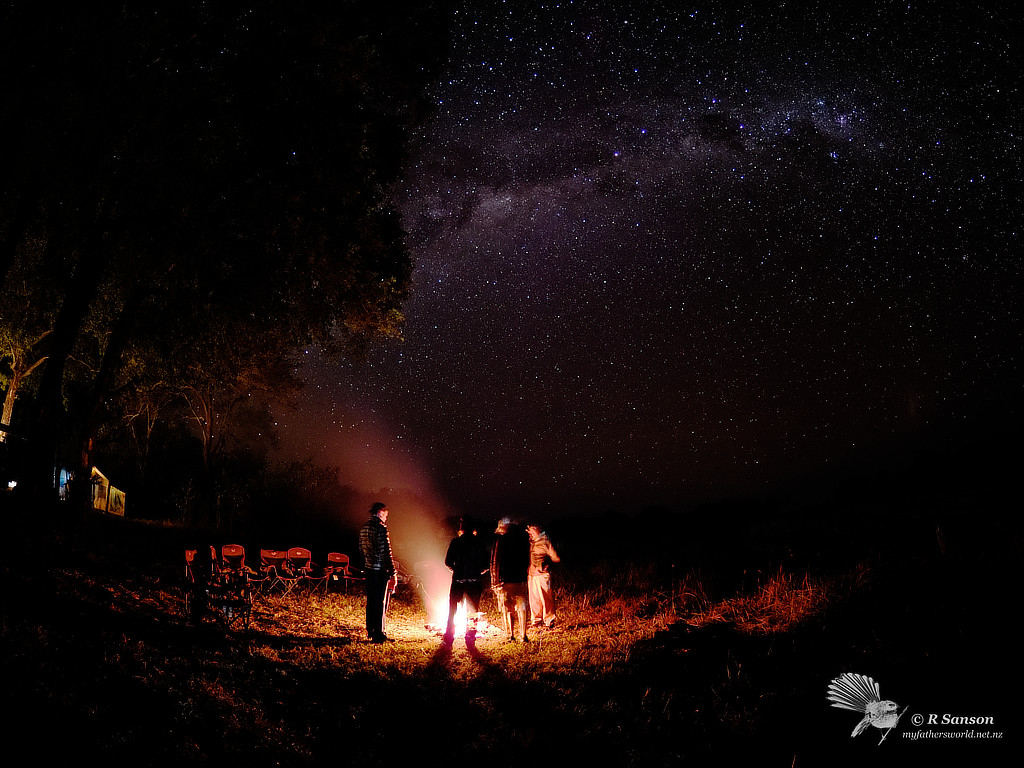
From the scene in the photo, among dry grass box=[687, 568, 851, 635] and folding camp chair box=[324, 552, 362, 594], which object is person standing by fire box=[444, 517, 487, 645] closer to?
dry grass box=[687, 568, 851, 635]

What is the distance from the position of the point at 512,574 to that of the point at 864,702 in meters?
4.30

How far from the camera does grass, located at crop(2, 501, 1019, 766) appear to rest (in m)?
4.58

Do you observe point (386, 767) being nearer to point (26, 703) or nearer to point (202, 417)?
point (26, 703)

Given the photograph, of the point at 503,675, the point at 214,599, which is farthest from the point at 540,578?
the point at 214,599

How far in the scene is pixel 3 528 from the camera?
995 centimetres

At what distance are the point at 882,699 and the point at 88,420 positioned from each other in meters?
16.2

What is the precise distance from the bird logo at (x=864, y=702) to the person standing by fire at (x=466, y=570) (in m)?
4.23

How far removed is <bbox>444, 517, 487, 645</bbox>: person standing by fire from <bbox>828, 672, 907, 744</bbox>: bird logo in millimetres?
4229

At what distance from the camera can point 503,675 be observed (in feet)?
21.9

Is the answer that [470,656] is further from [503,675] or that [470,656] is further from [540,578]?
[540,578]

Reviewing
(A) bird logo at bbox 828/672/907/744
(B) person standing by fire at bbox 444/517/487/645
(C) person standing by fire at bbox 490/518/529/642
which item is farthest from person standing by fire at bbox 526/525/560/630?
(A) bird logo at bbox 828/672/907/744

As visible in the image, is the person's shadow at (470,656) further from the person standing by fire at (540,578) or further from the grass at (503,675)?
the person standing by fire at (540,578)

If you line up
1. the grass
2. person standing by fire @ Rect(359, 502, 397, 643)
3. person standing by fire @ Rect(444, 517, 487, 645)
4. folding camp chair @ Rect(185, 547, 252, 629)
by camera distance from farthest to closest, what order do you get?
person standing by fire @ Rect(359, 502, 397, 643) → person standing by fire @ Rect(444, 517, 487, 645) → folding camp chair @ Rect(185, 547, 252, 629) → the grass

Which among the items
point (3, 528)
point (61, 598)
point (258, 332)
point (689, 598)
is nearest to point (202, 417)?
point (258, 332)
